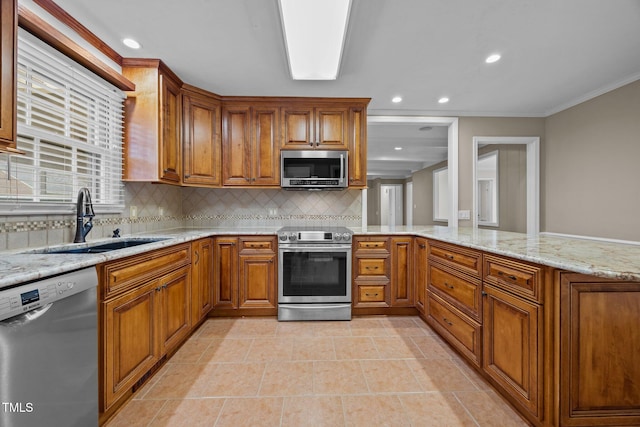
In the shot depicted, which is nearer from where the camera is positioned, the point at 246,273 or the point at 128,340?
the point at 128,340

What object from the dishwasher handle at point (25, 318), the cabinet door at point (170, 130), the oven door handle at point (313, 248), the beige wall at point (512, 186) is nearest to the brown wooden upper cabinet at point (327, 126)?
the oven door handle at point (313, 248)

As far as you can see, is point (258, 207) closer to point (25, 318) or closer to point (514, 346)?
point (25, 318)

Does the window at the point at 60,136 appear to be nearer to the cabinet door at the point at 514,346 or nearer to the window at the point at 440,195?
the cabinet door at the point at 514,346

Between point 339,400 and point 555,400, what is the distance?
3.49 ft

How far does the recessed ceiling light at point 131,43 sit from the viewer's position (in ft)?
6.55

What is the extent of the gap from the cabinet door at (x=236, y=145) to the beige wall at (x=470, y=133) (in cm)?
271

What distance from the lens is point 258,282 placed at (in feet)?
8.83

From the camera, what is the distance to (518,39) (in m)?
1.98

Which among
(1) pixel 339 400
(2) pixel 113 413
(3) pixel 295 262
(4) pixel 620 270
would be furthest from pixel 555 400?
(2) pixel 113 413

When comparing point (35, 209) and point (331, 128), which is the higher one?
point (331, 128)

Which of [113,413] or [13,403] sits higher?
[13,403]

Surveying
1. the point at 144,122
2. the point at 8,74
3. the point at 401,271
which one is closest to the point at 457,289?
the point at 401,271

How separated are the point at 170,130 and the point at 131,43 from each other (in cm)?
70

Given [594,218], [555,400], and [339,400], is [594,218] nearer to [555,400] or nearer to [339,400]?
[555,400]
